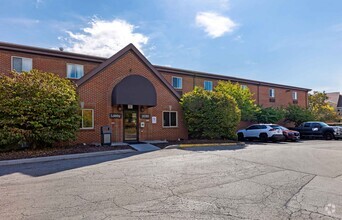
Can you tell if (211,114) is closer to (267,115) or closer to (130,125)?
(130,125)

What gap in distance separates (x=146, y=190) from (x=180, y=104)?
48.2 ft

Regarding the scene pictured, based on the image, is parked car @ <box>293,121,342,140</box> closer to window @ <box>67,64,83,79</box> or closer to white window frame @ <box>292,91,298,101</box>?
white window frame @ <box>292,91,298,101</box>

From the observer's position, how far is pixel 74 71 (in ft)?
72.2

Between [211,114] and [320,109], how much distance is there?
30.4 metres

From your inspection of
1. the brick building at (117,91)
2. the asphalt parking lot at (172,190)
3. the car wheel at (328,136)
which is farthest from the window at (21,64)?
the car wheel at (328,136)

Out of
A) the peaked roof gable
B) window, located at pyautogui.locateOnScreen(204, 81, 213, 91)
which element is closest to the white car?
window, located at pyautogui.locateOnScreen(204, 81, 213, 91)

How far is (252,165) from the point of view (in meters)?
9.98

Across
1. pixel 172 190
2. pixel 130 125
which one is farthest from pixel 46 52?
pixel 172 190

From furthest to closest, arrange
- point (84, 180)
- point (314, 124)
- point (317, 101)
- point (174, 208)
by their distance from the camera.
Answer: point (317, 101) → point (314, 124) → point (84, 180) → point (174, 208)

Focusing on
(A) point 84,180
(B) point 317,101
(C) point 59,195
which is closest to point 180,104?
(A) point 84,180

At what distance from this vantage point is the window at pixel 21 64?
19.4 meters

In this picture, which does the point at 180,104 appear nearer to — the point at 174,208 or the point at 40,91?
the point at 40,91

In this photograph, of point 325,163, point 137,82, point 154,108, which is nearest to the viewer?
point 325,163

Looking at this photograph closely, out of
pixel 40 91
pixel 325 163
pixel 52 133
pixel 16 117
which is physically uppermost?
pixel 40 91
